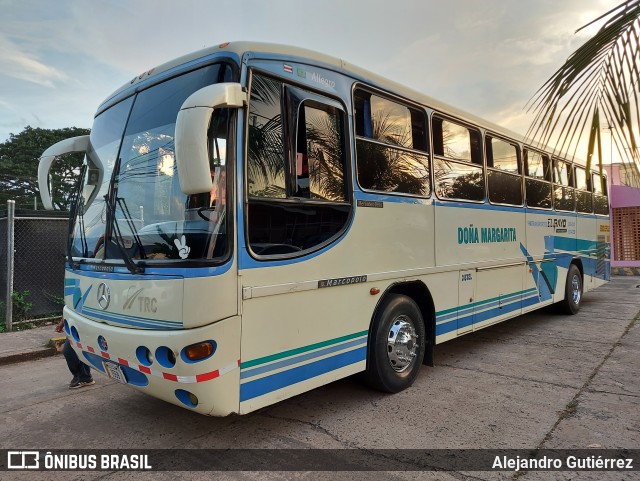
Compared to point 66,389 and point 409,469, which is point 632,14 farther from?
point 66,389

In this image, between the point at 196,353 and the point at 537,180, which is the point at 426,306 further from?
the point at 537,180

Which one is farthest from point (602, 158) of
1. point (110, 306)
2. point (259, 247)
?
point (110, 306)

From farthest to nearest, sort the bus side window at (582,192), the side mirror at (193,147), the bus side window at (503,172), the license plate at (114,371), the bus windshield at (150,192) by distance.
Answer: the bus side window at (582,192), the bus side window at (503,172), the license plate at (114,371), the bus windshield at (150,192), the side mirror at (193,147)

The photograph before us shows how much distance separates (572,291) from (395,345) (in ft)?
19.3

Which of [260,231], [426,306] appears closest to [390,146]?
[426,306]

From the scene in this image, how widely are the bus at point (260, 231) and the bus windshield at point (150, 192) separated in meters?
0.01

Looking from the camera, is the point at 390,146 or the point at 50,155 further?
the point at 390,146

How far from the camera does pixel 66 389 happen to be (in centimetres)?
475

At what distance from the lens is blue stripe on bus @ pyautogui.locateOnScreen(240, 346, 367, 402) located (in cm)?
302

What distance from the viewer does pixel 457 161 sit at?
210 inches

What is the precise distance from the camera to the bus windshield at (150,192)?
292cm

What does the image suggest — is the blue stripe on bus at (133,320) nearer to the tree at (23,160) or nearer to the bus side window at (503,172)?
the bus side window at (503,172)

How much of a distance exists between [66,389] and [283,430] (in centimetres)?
272

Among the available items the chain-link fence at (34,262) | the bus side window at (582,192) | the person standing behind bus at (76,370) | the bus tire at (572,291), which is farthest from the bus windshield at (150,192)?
the bus side window at (582,192)
